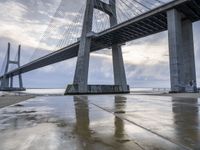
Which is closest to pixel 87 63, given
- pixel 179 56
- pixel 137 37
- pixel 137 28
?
pixel 137 28

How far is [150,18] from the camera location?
99.2 ft

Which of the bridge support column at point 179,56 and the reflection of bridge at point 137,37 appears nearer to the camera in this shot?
the bridge support column at point 179,56

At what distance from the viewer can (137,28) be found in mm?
35469

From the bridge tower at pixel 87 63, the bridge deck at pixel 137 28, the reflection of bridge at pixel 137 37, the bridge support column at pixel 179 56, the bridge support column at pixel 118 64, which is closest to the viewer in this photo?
the bridge support column at pixel 179 56

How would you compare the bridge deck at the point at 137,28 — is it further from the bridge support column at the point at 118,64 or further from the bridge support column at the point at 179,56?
the bridge support column at the point at 118,64

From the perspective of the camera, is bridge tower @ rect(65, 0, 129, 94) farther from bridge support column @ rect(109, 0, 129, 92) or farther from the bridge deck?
the bridge deck

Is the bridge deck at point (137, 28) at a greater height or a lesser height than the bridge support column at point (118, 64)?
greater

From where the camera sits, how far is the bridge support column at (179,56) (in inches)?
962

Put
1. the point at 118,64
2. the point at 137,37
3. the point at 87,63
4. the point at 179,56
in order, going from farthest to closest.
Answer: the point at 118,64 < the point at 137,37 < the point at 87,63 < the point at 179,56

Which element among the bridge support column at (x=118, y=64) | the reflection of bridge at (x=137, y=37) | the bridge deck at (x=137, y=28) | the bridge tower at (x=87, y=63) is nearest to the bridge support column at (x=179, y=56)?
the reflection of bridge at (x=137, y=37)

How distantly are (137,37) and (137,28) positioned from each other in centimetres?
394

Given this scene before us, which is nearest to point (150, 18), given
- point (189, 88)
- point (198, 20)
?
point (198, 20)

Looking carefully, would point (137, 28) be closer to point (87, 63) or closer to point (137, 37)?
point (137, 37)

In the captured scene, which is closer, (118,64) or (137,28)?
(137,28)
